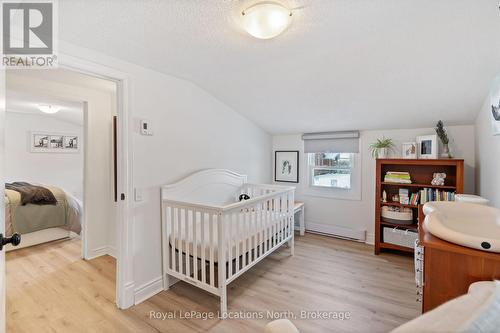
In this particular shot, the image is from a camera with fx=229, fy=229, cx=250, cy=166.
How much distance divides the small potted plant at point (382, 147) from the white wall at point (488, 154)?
2.82ft

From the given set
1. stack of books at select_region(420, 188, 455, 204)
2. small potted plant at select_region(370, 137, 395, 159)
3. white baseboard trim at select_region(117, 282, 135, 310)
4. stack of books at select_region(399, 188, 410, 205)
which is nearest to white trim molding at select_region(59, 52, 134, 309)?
white baseboard trim at select_region(117, 282, 135, 310)

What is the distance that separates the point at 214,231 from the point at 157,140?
39.8 inches

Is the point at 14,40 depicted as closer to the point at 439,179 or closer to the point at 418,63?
the point at 418,63

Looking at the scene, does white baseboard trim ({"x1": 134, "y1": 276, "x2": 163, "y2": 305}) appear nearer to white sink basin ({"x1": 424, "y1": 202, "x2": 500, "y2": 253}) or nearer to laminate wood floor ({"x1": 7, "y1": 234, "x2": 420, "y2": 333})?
laminate wood floor ({"x1": 7, "y1": 234, "x2": 420, "y2": 333})

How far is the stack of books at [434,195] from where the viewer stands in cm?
263

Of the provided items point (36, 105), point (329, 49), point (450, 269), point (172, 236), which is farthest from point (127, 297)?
point (36, 105)

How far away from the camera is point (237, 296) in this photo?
6.85 ft

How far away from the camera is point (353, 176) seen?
138 inches

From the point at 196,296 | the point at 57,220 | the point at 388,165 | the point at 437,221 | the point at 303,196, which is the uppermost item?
the point at 388,165

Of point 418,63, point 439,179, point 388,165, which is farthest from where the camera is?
point 388,165

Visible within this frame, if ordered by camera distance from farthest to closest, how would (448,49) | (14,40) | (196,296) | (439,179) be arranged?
(439,179)
(196,296)
(448,49)
(14,40)

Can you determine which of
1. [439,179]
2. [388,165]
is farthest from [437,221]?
[388,165]

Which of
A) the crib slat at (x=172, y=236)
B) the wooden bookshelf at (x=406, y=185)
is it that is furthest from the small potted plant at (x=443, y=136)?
the crib slat at (x=172, y=236)

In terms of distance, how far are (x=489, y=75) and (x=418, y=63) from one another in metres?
0.63
